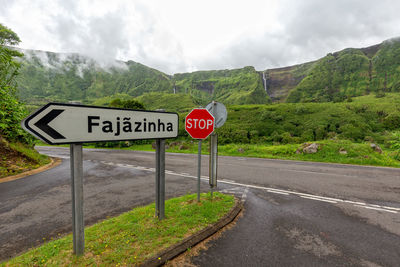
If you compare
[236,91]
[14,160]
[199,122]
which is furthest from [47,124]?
[236,91]

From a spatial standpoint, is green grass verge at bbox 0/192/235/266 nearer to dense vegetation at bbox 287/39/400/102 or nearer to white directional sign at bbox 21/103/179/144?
white directional sign at bbox 21/103/179/144

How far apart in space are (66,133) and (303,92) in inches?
4265

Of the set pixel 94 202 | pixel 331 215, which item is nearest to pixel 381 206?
pixel 331 215

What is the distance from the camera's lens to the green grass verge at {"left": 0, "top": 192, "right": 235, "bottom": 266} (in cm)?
259

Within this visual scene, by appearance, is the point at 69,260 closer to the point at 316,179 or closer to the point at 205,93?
the point at 316,179

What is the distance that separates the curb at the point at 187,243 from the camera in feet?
8.67

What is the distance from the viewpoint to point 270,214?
4430 mm

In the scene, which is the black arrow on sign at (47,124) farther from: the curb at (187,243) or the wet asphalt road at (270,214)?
the wet asphalt road at (270,214)

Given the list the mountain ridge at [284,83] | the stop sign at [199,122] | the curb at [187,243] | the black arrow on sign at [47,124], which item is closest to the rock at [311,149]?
the curb at [187,243]

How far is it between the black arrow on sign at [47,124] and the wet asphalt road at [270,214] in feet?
8.84

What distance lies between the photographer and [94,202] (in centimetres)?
530

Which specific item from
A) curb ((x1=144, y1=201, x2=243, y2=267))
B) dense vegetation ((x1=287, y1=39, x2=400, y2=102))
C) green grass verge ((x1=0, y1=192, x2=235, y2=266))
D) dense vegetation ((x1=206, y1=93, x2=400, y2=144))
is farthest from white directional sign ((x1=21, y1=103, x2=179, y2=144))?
dense vegetation ((x1=287, y1=39, x2=400, y2=102))

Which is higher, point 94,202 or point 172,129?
point 172,129

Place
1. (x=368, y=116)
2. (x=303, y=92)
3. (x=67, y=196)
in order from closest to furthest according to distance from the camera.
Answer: (x=67, y=196), (x=368, y=116), (x=303, y=92)
